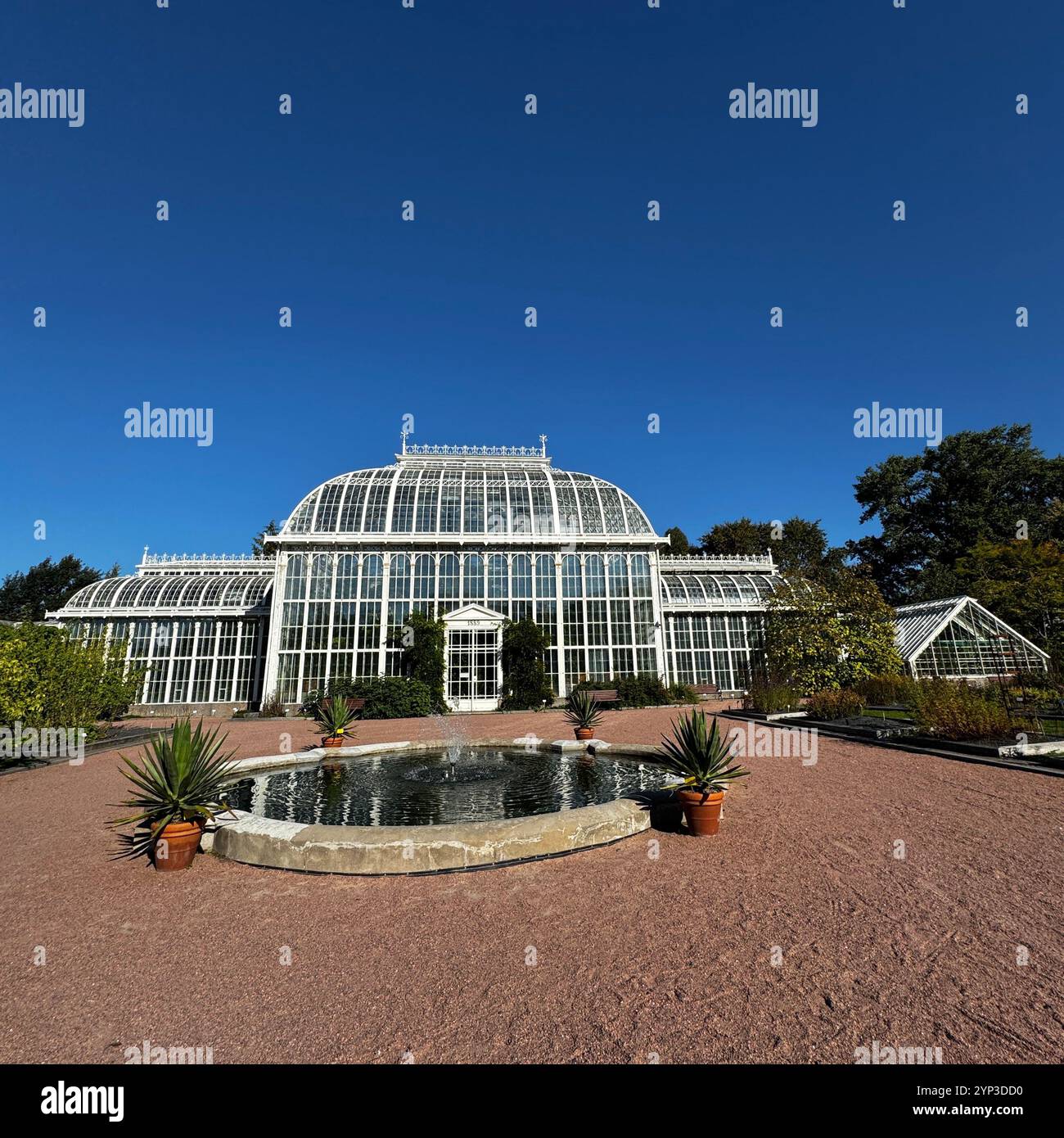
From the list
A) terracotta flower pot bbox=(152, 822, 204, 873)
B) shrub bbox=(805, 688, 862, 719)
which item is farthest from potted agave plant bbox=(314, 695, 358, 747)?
shrub bbox=(805, 688, 862, 719)

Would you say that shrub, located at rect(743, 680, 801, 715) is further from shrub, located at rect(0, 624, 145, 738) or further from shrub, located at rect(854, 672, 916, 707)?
shrub, located at rect(0, 624, 145, 738)

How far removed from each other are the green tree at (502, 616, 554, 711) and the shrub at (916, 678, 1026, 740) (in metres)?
16.8

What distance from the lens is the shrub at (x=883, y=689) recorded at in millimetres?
19922

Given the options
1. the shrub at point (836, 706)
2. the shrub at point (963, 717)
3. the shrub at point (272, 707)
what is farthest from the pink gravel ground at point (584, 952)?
the shrub at point (272, 707)

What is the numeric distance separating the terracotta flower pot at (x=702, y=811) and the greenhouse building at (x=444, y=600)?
21384 mm

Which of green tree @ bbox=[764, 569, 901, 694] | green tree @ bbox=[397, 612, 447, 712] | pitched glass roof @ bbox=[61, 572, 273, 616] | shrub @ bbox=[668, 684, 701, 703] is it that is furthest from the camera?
pitched glass roof @ bbox=[61, 572, 273, 616]

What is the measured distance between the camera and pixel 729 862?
634 centimetres

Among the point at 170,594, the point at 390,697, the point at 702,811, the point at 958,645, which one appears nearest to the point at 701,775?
the point at 702,811

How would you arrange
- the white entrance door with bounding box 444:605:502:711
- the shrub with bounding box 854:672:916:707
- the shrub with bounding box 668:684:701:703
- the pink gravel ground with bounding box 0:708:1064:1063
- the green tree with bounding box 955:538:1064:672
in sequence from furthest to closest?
the white entrance door with bounding box 444:605:502:711, the shrub with bounding box 668:684:701:703, the green tree with bounding box 955:538:1064:672, the shrub with bounding box 854:672:916:707, the pink gravel ground with bounding box 0:708:1064:1063

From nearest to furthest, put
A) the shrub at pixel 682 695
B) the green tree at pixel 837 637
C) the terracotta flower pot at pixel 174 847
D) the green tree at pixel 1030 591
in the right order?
the terracotta flower pot at pixel 174 847 → the green tree at pixel 837 637 → the green tree at pixel 1030 591 → the shrub at pixel 682 695

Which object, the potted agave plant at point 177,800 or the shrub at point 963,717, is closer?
the potted agave plant at point 177,800

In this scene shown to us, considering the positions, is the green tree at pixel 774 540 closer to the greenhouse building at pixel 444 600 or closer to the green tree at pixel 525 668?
the greenhouse building at pixel 444 600

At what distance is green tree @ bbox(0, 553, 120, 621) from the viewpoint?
5606 cm
